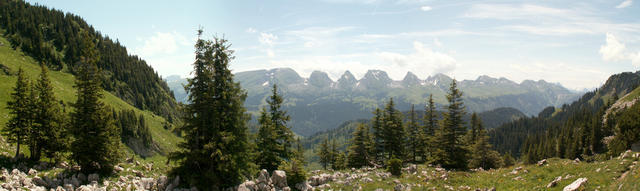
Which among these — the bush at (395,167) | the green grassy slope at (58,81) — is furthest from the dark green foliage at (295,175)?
the green grassy slope at (58,81)

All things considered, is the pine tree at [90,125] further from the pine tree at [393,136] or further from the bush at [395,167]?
the pine tree at [393,136]

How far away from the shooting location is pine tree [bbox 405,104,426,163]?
55.0 metres

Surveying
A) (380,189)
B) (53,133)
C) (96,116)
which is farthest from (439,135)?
(53,133)

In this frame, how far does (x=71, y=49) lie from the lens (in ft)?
338

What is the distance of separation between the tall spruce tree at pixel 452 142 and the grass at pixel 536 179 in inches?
333

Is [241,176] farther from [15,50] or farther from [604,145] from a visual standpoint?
[604,145]

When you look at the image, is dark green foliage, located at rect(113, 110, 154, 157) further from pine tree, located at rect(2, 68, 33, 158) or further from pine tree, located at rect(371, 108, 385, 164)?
pine tree, located at rect(371, 108, 385, 164)

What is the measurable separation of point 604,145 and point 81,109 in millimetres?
133207

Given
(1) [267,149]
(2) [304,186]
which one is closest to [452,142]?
(2) [304,186]

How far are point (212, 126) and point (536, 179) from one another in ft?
90.3

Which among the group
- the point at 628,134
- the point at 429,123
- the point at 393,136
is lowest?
the point at 628,134

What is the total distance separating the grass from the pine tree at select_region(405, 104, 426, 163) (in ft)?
63.7

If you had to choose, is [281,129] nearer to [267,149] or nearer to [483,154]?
[267,149]

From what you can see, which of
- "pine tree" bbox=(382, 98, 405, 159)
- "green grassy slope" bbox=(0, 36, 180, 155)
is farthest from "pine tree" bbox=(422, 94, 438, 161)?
"green grassy slope" bbox=(0, 36, 180, 155)
